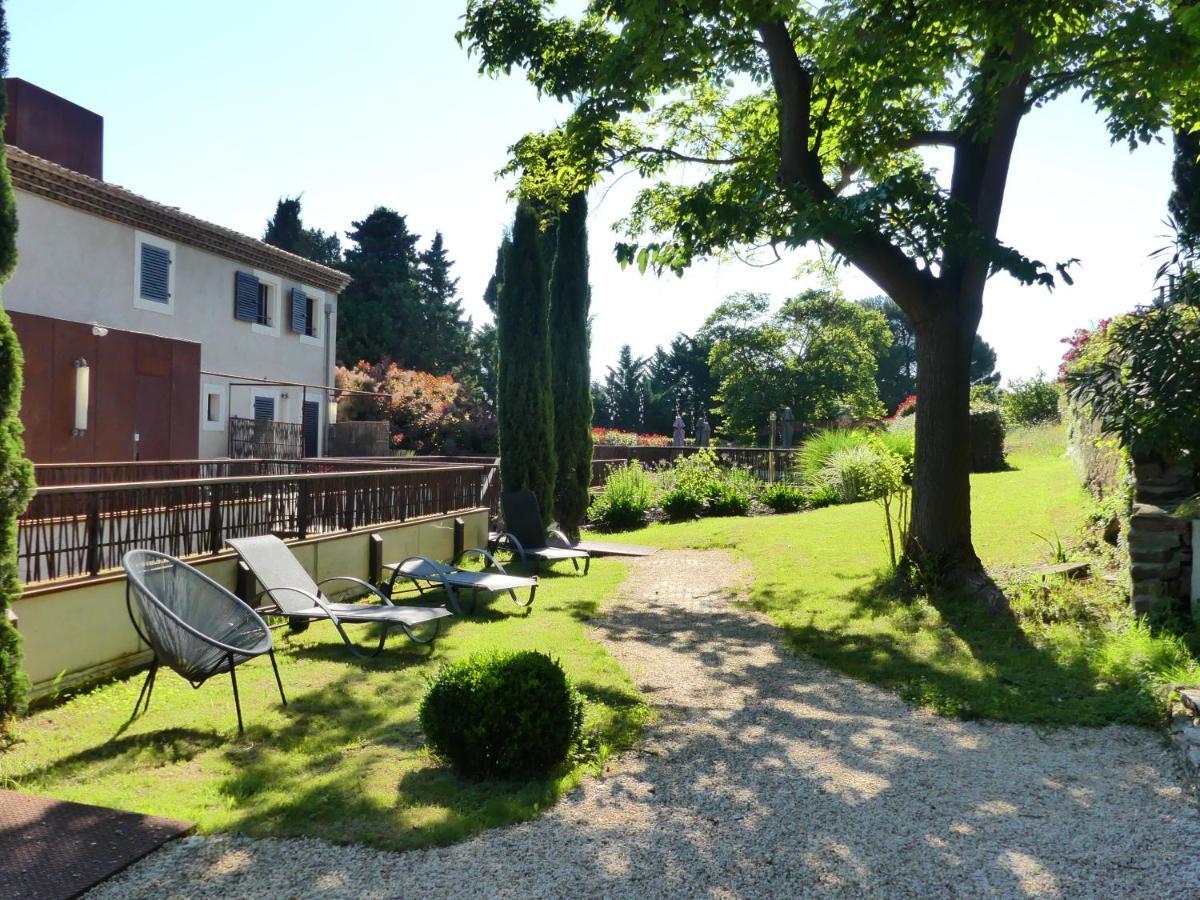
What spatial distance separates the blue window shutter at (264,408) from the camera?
2162 cm

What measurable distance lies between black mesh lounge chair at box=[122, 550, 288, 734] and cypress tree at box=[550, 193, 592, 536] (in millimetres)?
9430

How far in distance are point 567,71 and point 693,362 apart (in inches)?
1688

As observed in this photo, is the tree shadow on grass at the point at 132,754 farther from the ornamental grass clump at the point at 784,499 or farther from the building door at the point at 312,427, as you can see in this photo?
the building door at the point at 312,427

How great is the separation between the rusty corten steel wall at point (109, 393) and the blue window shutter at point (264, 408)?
443 centimetres

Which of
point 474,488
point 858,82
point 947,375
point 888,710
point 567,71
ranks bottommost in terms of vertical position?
point 888,710

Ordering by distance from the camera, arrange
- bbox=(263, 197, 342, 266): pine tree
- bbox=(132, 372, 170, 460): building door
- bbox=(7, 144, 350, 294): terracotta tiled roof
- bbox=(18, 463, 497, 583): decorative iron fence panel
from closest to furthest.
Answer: bbox=(18, 463, 497, 583): decorative iron fence panel < bbox=(7, 144, 350, 294): terracotta tiled roof < bbox=(132, 372, 170, 460): building door < bbox=(263, 197, 342, 266): pine tree

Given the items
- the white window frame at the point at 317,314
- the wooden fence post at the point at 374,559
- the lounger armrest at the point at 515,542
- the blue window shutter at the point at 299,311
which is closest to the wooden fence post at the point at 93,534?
the wooden fence post at the point at 374,559

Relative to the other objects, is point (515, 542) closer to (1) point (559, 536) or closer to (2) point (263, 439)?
(1) point (559, 536)

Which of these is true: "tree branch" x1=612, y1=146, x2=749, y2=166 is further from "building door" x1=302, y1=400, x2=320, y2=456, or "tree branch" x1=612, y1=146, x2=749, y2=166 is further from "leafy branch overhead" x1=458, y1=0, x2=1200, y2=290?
"building door" x1=302, y1=400, x2=320, y2=456

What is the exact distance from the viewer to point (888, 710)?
5832 millimetres

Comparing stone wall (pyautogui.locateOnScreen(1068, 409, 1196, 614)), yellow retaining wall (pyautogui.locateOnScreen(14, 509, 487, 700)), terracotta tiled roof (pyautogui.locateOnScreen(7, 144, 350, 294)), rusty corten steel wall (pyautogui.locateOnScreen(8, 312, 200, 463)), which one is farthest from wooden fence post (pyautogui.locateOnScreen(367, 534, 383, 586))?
terracotta tiled roof (pyautogui.locateOnScreen(7, 144, 350, 294))

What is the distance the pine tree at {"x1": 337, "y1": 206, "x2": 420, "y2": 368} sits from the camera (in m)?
40.9

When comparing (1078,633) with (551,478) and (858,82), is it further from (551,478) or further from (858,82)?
(551,478)

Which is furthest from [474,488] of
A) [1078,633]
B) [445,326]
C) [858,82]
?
[445,326]
